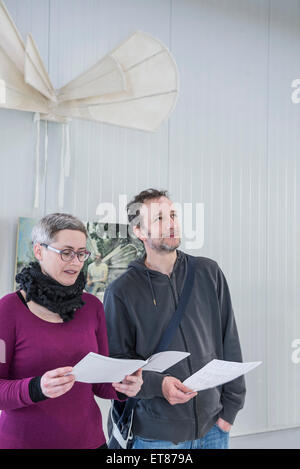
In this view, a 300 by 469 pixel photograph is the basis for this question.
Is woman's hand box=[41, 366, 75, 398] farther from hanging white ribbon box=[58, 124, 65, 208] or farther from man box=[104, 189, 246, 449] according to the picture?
hanging white ribbon box=[58, 124, 65, 208]

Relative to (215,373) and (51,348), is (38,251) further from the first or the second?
(215,373)

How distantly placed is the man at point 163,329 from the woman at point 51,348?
0.22 meters

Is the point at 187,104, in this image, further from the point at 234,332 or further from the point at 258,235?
the point at 234,332

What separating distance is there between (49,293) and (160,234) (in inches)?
21.8

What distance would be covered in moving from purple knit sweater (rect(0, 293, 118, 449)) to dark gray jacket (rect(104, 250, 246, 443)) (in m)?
0.32

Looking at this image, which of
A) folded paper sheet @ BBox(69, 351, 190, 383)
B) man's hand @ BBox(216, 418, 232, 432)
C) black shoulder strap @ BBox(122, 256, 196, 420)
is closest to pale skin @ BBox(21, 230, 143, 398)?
folded paper sheet @ BBox(69, 351, 190, 383)

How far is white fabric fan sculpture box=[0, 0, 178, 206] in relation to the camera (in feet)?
6.60

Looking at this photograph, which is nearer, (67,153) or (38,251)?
(38,251)

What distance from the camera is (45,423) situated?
1.28m

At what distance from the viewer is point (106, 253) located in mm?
2293

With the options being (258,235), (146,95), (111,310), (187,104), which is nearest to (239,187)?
(258,235)

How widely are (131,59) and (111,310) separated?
111cm

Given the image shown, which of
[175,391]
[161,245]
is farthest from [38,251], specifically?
[175,391]

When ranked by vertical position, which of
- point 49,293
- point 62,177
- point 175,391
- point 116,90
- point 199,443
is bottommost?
point 199,443
